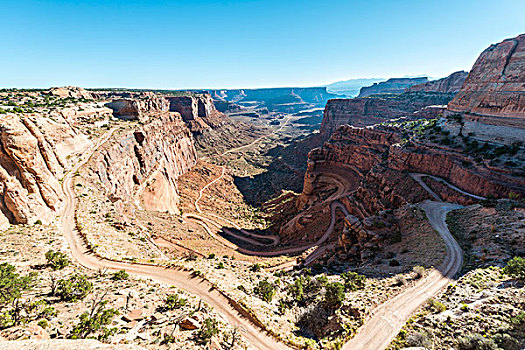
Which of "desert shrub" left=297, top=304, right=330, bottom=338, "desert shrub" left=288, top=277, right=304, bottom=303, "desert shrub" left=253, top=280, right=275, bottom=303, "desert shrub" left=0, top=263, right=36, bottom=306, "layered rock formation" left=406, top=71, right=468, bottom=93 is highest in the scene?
"layered rock formation" left=406, top=71, right=468, bottom=93

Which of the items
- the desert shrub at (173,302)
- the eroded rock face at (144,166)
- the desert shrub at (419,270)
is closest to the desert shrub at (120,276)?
the desert shrub at (173,302)

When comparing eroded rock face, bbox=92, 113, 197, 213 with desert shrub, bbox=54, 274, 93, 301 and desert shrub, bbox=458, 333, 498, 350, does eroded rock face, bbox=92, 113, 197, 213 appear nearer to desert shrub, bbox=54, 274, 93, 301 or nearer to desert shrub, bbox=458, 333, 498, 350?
desert shrub, bbox=54, 274, 93, 301

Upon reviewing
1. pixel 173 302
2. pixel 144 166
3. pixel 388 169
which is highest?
pixel 388 169

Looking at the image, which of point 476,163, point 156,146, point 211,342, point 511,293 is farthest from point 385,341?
point 156,146

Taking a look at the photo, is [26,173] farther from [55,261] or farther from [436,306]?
[436,306]

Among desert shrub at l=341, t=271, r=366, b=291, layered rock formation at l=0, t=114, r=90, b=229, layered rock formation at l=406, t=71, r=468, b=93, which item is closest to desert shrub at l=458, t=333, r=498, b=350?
desert shrub at l=341, t=271, r=366, b=291

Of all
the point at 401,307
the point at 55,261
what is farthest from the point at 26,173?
the point at 401,307

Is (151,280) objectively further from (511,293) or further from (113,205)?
(511,293)
